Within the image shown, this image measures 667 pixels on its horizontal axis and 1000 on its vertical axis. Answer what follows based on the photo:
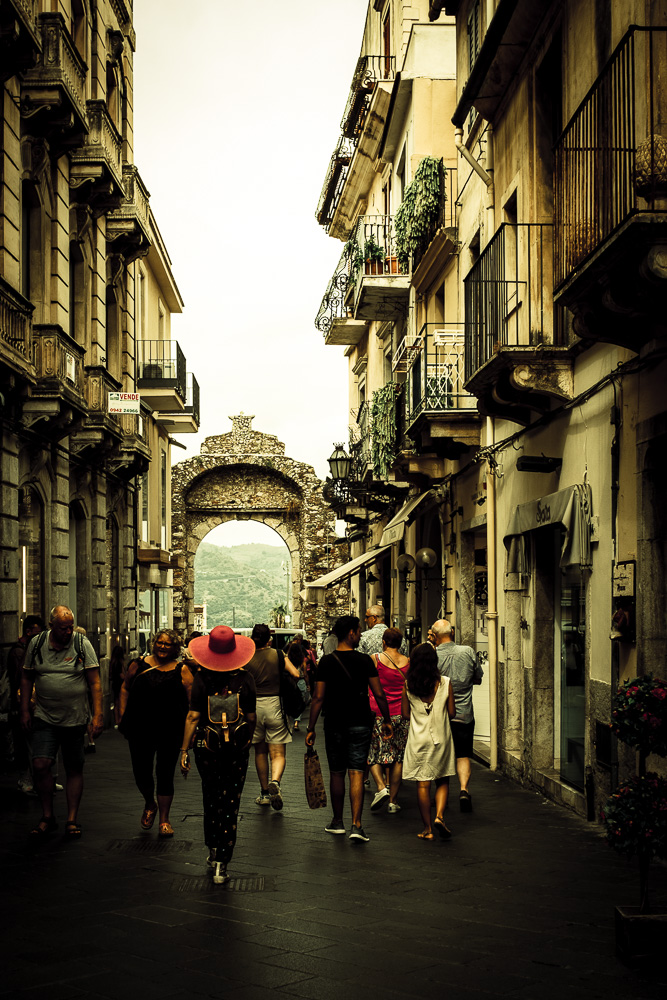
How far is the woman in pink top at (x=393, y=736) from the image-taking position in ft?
35.4

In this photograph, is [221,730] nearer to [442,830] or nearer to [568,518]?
[442,830]

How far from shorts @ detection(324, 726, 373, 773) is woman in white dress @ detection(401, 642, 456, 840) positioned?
1.30ft

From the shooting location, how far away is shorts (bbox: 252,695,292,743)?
11.1 metres

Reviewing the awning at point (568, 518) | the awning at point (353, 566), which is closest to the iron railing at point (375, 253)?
the awning at point (353, 566)

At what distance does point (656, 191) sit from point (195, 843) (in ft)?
17.7

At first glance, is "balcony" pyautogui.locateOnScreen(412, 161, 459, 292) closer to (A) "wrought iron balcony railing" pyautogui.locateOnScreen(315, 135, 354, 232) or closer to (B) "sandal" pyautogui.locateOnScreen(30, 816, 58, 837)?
(A) "wrought iron balcony railing" pyautogui.locateOnScreen(315, 135, 354, 232)

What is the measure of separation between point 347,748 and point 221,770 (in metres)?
1.78

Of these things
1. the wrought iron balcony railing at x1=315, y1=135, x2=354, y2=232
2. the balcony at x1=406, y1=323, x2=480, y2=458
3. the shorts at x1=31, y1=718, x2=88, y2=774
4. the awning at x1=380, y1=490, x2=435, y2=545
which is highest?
the wrought iron balcony railing at x1=315, y1=135, x2=354, y2=232

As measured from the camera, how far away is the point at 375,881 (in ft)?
24.3

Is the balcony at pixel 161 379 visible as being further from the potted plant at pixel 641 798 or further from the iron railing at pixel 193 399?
the potted plant at pixel 641 798

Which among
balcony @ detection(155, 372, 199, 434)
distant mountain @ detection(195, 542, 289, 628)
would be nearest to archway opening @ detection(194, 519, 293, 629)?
distant mountain @ detection(195, 542, 289, 628)

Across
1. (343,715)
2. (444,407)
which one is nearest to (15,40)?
(444,407)

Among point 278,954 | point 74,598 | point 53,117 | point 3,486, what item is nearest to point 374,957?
point 278,954

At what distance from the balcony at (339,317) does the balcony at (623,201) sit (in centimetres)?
1559
